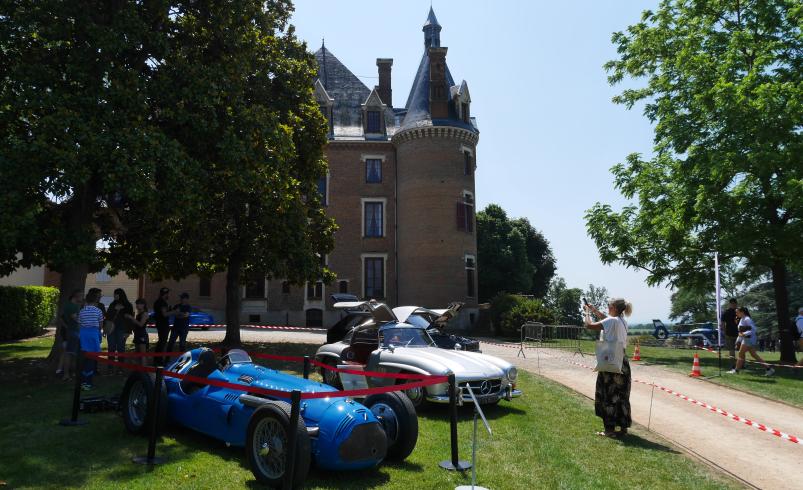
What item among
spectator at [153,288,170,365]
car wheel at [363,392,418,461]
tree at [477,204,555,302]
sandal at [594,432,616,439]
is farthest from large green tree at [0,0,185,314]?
tree at [477,204,555,302]

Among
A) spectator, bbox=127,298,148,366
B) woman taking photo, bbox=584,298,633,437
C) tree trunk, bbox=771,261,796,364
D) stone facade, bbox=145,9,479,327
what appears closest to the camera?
woman taking photo, bbox=584,298,633,437

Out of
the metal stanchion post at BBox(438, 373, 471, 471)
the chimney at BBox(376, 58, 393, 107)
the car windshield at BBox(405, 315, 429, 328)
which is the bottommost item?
the metal stanchion post at BBox(438, 373, 471, 471)

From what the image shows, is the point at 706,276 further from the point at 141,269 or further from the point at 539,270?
the point at 539,270

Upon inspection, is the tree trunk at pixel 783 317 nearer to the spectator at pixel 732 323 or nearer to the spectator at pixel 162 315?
the spectator at pixel 732 323

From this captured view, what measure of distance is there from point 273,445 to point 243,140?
34.1 ft

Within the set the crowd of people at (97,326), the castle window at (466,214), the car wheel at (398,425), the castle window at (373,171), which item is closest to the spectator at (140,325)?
the crowd of people at (97,326)

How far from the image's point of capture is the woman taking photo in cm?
780

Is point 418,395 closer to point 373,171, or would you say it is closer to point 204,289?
point 373,171

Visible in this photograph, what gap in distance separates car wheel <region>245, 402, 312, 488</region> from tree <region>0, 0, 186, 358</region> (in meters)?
8.19

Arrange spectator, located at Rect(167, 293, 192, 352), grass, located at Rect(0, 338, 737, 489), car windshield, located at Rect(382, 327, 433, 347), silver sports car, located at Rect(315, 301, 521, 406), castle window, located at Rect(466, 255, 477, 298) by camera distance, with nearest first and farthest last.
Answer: grass, located at Rect(0, 338, 737, 489)
silver sports car, located at Rect(315, 301, 521, 406)
car windshield, located at Rect(382, 327, 433, 347)
spectator, located at Rect(167, 293, 192, 352)
castle window, located at Rect(466, 255, 477, 298)

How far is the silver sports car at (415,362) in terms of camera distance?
9102 millimetres

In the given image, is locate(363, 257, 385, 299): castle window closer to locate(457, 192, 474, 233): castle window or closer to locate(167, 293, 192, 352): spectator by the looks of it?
locate(457, 192, 474, 233): castle window

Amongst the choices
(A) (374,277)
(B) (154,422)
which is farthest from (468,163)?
(B) (154,422)

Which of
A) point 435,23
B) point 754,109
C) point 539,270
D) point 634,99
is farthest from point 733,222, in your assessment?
point 539,270
